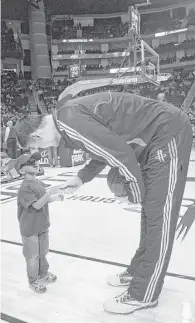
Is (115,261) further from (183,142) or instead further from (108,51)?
(108,51)

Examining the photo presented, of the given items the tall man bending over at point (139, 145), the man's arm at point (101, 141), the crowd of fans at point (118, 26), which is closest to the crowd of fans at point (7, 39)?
the crowd of fans at point (118, 26)

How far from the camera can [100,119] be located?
1.79m

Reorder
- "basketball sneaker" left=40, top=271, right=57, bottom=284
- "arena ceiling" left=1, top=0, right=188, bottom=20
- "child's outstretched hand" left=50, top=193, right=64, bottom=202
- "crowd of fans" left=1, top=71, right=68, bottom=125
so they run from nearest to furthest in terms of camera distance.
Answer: "child's outstretched hand" left=50, top=193, right=64, bottom=202, "basketball sneaker" left=40, top=271, right=57, bottom=284, "crowd of fans" left=1, top=71, right=68, bottom=125, "arena ceiling" left=1, top=0, right=188, bottom=20

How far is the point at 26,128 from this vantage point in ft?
5.96

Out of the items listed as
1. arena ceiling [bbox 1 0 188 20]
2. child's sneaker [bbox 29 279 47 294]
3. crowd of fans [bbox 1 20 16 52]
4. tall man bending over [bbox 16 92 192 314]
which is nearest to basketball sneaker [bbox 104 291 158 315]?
tall man bending over [bbox 16 92 192 314]

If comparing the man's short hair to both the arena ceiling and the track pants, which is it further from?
the arena ceiling

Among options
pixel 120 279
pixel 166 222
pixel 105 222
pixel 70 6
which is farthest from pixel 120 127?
pixel 70 6

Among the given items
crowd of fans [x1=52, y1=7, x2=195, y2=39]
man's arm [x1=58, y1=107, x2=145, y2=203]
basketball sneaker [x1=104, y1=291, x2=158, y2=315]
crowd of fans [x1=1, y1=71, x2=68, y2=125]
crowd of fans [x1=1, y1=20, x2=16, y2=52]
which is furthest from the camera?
crowd of fans [x1=52, y1=7, x2=195, y2=39]

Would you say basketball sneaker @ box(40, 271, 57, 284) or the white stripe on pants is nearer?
the white stripe on pants

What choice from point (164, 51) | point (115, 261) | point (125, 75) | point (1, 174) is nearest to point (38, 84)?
point (164, 51)

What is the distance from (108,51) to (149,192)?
34.1m

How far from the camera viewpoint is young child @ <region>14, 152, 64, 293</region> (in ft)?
7.56

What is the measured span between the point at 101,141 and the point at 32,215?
3.13 feet

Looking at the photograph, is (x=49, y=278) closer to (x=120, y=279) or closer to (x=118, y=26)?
(x=120, y=279)
